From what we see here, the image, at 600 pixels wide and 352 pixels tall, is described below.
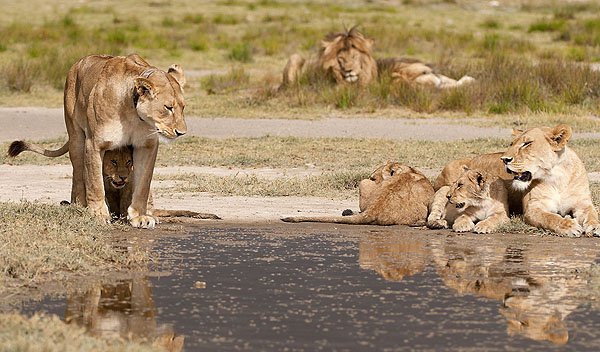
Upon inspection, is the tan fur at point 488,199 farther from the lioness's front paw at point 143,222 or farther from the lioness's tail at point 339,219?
the lioness's front paw at point 143,222

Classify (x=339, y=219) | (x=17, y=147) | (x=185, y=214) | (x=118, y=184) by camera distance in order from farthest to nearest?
(x=17, y=147)
(x=185, y=214)
(x=339, y=219)
(x=118, y=184)

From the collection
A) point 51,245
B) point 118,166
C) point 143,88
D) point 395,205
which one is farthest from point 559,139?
point 51,245

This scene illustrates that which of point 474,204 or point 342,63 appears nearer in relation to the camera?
point 474,204

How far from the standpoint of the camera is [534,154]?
30.8 feet

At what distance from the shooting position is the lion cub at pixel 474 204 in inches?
369

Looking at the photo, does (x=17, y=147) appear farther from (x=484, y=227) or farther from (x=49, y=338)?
(x=49, y=338)

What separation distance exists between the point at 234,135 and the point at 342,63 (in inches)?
149

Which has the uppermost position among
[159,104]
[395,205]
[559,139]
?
[159,104]

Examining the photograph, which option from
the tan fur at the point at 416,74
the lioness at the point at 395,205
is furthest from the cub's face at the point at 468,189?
the tan fur at the point at 416,74

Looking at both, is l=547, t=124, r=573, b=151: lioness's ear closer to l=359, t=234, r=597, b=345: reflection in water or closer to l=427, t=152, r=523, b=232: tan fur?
l=427, t=152, r=523, b=232: tan fur

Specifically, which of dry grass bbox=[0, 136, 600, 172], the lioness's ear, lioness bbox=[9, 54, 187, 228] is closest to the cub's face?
the lioness's ear

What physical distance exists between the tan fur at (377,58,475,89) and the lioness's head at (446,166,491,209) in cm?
960

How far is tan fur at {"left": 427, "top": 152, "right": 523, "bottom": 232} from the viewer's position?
31.2ft

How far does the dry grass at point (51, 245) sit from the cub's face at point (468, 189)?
2.47 m
